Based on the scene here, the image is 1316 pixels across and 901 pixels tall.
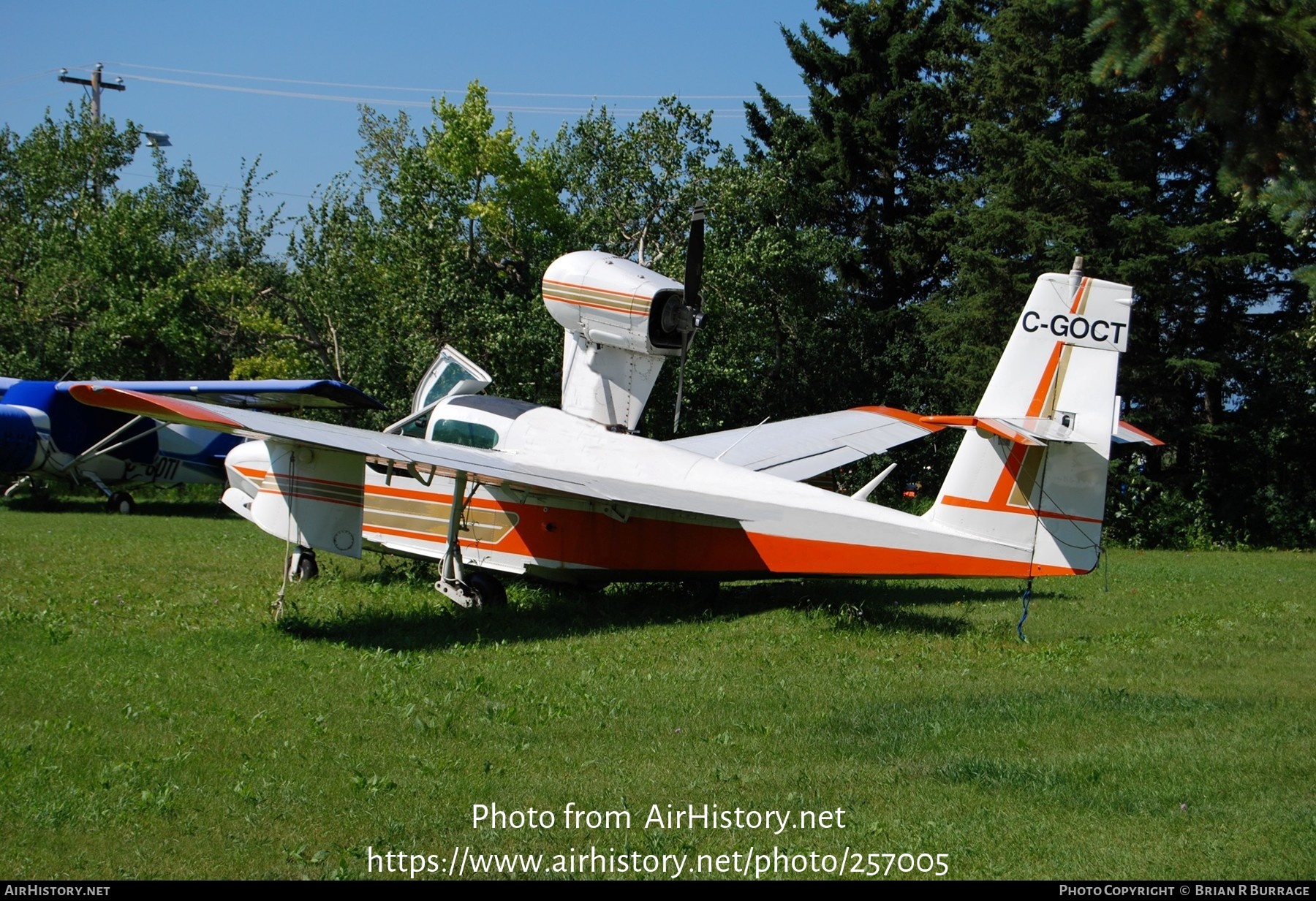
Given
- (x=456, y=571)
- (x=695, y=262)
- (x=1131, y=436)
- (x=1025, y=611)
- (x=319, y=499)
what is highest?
(x=695, y=262)

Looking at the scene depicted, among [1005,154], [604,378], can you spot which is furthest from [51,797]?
[1005,154]

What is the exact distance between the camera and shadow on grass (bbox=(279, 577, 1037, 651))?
10.1 meters

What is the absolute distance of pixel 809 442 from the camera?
13672 millimetres

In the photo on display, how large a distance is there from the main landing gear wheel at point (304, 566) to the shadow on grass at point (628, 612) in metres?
2.51

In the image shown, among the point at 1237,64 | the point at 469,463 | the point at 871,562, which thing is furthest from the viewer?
the point at 469,463

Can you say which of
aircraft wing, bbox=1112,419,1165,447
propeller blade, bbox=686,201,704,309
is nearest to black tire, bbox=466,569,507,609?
propeller blade, bbox=686,201,704,309

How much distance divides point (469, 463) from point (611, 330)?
8.93 feet

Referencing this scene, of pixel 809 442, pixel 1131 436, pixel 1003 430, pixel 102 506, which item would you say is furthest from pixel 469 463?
pixel 102 506

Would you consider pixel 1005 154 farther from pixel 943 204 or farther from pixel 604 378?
pixel 604 378

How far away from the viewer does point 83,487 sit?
78.0ft

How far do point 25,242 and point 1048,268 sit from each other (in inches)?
1223

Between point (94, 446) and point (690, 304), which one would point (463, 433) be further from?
point (94, 446)

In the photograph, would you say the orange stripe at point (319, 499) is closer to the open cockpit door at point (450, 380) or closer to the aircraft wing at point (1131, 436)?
the open cockpit door at point (450, 380)

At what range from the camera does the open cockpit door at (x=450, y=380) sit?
43.1 ft
